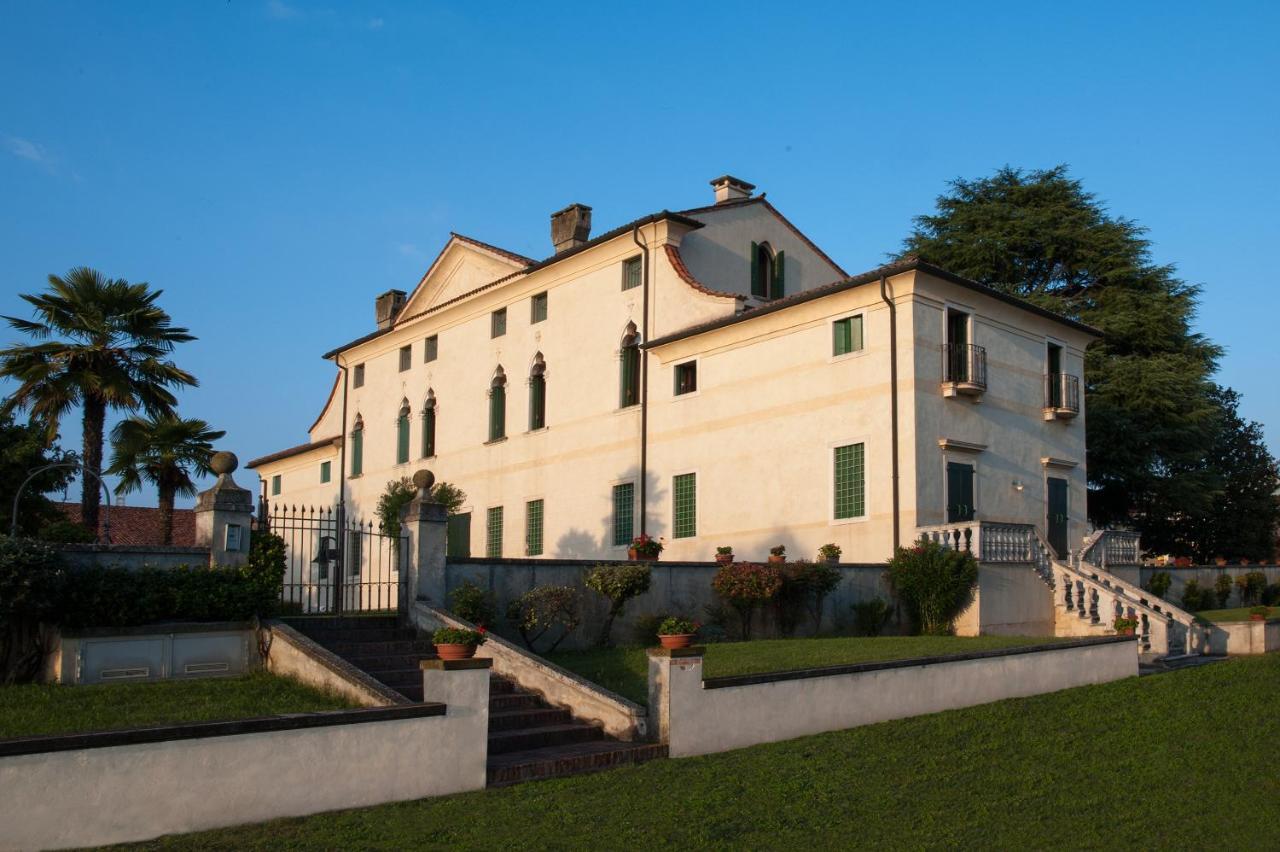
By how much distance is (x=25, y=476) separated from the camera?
32.0 m

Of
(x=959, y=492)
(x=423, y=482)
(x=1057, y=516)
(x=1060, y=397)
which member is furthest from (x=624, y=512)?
(x=423, y=482)

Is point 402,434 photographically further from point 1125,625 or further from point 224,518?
point 1125,625

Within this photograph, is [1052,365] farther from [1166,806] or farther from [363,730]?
[363,730]

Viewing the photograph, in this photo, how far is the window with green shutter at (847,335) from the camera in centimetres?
2510

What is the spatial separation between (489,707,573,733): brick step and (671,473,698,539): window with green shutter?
1505 cm

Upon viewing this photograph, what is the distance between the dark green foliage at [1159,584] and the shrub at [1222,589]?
2.81 meters

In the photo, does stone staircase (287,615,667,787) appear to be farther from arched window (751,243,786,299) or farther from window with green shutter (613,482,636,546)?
arched window (751,243,786,299)

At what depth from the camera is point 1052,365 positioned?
1117 inches

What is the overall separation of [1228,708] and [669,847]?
8.62 m

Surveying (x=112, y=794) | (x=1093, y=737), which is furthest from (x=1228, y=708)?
(x=112, y=794)

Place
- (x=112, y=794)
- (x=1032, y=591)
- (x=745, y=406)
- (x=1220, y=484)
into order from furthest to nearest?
(x=1220, y=484) < (x=745, y=406) < (x=1032, y=591) < (x=112, y=794)

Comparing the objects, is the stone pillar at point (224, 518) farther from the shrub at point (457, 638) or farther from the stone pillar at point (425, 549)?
the shrub at point (457, 638)

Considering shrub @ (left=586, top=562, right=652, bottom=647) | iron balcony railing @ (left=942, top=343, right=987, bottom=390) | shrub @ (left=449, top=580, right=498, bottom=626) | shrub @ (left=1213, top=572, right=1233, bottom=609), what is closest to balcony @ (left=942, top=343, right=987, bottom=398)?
iron balcony railing @ (left=942, top=343, right=987, bottom=390)

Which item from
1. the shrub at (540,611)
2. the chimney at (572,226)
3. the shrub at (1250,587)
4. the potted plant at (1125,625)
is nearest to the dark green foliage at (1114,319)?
the shrub at (1250,587)
